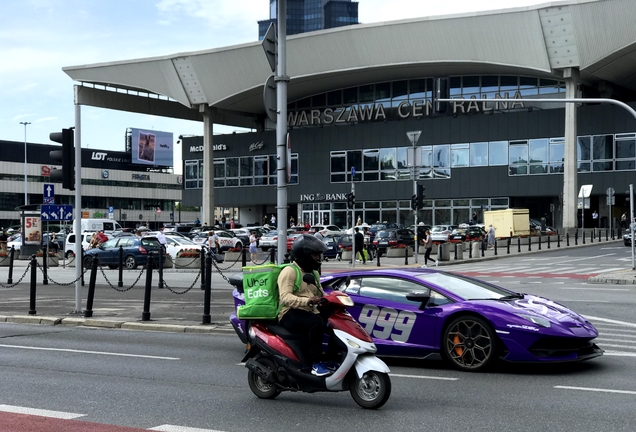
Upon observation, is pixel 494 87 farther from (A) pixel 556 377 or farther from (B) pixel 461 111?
(A) pixel 556 377

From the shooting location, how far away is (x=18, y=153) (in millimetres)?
106375

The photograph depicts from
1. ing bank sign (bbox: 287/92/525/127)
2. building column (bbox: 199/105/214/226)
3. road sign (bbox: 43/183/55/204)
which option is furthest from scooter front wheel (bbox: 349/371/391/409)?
building column (bbox: 199/105/214/226)

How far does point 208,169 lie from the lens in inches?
3009

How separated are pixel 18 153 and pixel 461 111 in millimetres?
62635

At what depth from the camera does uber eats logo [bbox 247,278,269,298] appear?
7.95 metres

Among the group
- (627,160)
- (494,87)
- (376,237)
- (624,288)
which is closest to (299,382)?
(624,288)

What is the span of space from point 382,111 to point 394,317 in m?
63.8

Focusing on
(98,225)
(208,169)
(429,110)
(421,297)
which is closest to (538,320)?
(421,297)

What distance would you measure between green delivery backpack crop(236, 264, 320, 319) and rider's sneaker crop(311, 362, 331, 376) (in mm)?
635

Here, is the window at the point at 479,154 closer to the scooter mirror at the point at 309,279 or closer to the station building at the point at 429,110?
the station building at the point at 429,110

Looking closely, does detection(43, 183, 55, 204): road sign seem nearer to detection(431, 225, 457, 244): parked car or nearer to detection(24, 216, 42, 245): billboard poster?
detection(24, 216, 42, 245): billboard poster

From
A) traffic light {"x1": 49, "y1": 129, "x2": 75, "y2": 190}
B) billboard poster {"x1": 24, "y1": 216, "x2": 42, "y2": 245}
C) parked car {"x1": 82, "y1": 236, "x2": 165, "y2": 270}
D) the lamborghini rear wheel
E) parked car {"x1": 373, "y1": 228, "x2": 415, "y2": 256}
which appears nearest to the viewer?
the lamborghini rear wheel

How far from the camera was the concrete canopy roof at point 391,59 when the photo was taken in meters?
56.6

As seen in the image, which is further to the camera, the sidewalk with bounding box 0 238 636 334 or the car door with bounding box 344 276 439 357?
the sidewalk with bounding box 0 238 636 334
